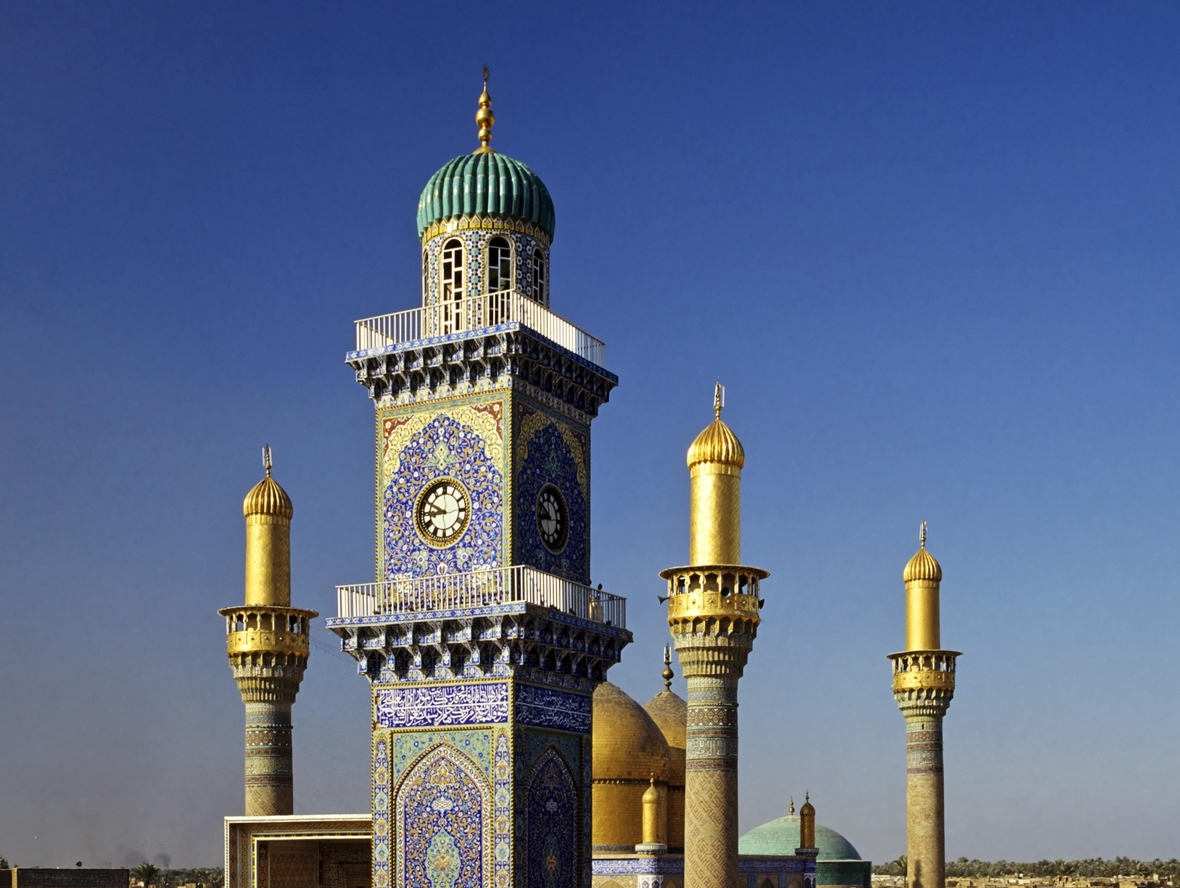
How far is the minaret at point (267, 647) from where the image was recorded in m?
26.7

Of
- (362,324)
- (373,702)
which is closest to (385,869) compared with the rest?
(373,702)

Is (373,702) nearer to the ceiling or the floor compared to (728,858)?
nearer to the ceiling

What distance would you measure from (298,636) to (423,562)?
893cm

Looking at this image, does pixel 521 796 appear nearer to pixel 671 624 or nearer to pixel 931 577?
pixel 671 624

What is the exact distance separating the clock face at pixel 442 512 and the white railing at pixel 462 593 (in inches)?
19.8

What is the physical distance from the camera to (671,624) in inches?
982

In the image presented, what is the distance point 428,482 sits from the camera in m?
19.0

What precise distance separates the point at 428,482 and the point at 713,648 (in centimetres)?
722

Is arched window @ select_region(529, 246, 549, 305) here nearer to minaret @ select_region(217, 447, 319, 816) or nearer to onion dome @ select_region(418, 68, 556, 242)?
onion dome @ select_region(418, 68, 556, 242)

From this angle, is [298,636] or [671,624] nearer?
[671,624]

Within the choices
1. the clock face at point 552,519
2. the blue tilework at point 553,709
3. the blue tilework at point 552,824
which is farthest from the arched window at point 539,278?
the blue tilework at point 552,824

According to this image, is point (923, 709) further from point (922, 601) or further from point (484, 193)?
point (484, 193)

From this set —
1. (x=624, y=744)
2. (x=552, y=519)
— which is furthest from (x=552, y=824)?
(x=624, y=744)

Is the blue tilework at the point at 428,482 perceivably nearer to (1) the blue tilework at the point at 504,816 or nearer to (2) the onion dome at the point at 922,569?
(1) the blue tilework at the point at 504,816
